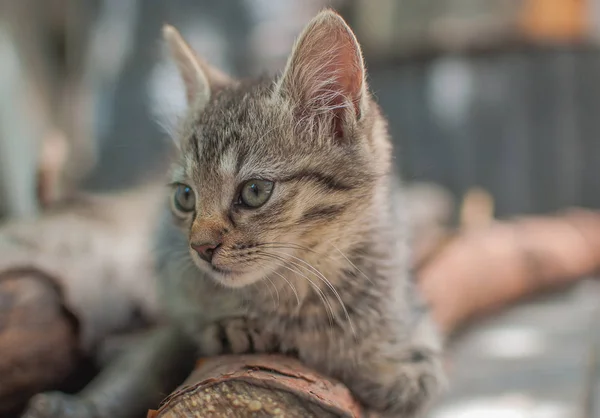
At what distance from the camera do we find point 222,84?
4.74 feet

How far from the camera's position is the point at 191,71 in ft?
4.52

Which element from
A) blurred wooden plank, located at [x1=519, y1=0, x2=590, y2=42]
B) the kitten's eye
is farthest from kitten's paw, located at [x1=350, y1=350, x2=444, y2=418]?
blurred wooden plank, located at [x1=519, y1=0, x2=590, y2=42]

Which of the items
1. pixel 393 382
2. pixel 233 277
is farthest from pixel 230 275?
pixel 393 382

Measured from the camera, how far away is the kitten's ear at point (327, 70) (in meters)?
1.09

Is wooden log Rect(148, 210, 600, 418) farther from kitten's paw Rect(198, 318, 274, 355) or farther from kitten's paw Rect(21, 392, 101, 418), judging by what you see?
kitten's paw Rect(21, 392, 101, 418)

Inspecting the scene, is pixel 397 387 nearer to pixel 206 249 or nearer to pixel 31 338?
pixel 206 249

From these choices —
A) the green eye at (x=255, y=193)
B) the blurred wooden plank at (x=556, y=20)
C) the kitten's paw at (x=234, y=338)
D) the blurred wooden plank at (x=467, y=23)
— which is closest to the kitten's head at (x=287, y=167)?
the green eye at (x=255, y=193)

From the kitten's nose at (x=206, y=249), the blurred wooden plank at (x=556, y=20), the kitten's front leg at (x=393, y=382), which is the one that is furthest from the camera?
the blurred wooden plank at (x=556, y=20)

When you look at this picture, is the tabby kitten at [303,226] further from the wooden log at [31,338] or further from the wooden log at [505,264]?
the wooden log at [505,264]

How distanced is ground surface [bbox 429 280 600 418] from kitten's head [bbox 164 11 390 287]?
27.5 inches

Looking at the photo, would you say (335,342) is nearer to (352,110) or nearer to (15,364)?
(352,110)

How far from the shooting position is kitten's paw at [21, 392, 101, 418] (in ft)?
3.75

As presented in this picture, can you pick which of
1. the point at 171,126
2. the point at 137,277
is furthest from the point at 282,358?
the point at 137,277

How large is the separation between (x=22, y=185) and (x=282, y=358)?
127 centimetres
